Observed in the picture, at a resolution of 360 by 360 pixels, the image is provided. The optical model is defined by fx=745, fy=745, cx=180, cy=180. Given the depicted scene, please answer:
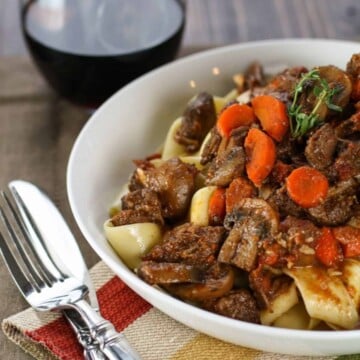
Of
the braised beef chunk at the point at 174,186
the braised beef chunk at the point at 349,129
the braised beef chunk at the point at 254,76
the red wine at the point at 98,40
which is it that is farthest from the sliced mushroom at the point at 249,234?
the red wine at the point at 98,40

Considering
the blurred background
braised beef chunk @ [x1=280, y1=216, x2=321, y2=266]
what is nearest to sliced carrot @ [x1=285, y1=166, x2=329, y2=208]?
braised beef chunk @ [x1=280, y1=216, x2=321, y2=266]

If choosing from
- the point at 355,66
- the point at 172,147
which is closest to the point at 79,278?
the point at 172,147

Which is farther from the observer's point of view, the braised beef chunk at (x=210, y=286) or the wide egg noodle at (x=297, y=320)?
the wide egg noodle at (x=297, y=320)

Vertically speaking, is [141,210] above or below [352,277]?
above

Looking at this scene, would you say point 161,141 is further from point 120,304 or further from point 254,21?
point 254,21

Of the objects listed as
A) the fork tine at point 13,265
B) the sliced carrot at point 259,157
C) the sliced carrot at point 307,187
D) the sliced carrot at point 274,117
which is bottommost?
the fork tine at point 13,265

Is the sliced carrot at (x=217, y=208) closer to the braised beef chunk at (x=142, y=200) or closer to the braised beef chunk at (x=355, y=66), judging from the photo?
the braised beef chunk at (x=142, y=200)

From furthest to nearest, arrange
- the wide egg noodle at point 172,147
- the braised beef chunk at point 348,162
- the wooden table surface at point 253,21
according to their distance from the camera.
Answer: the wooden table surface at point 253,21, the wide egg noodle at point 172,147, the braised beef chunk at point 348,162
